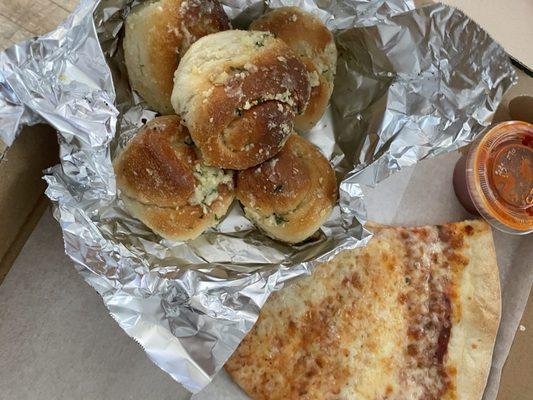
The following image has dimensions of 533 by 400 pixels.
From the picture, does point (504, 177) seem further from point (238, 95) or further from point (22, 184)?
point (22, 184)

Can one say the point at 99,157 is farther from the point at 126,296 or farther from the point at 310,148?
the point at 310,148

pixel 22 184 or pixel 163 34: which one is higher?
pixel 163 34

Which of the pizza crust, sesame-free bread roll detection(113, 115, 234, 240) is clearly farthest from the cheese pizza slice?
sesame-free bread roll detection(113, 115, 234, 240)

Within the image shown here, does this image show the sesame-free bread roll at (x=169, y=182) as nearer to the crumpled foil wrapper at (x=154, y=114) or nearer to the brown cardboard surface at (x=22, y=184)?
the crumpled foil wrapper at (x=154, y=114)

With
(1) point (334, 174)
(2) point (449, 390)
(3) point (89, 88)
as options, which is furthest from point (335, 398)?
(3) point (89, 88)

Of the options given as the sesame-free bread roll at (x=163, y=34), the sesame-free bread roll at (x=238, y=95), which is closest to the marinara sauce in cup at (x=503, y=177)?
the sesame-free bread roll at (x=238, y=95)

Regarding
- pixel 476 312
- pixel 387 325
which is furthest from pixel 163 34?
pixel 476 312
